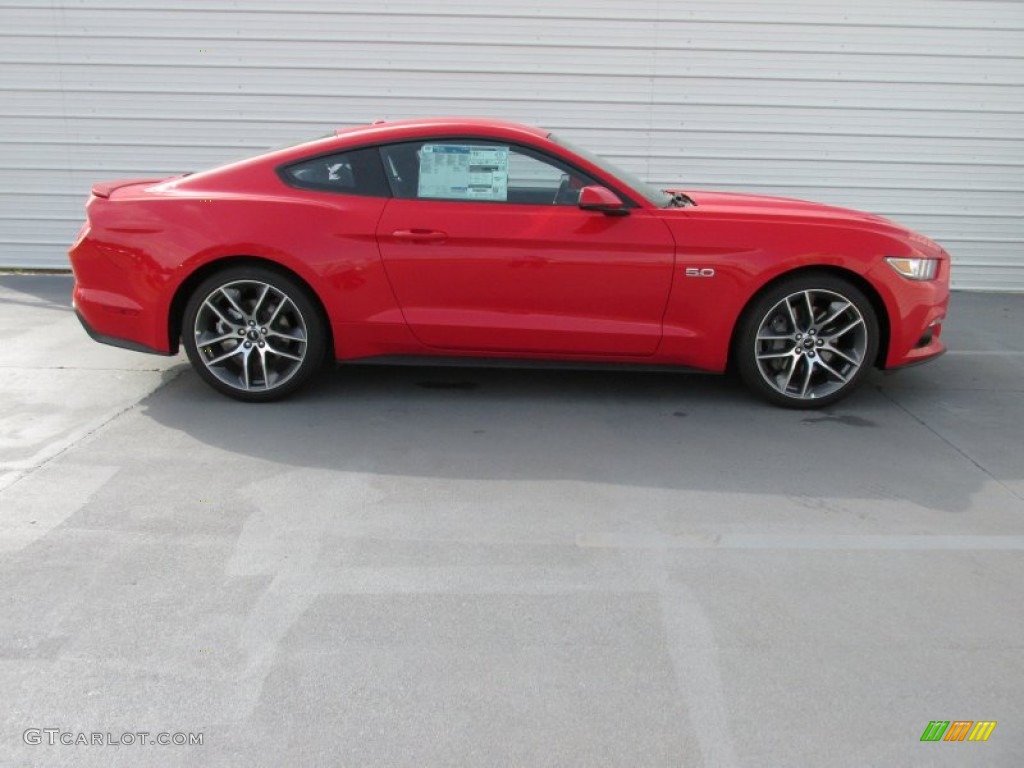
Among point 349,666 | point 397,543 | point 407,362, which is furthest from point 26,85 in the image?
point 349,666

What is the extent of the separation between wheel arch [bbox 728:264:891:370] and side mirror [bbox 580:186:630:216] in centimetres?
85

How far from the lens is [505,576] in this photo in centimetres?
330

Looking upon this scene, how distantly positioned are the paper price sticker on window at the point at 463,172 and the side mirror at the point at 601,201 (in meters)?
0.44

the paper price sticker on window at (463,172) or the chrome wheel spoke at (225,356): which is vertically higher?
the paper price sticker on window at (463,172)

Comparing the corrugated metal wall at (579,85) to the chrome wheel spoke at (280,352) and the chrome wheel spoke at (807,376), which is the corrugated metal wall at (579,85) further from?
the chrome wheel spoke at (280,352)

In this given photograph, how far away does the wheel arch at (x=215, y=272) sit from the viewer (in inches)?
194

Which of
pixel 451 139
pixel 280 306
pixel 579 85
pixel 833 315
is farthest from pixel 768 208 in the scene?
pixel 579 85

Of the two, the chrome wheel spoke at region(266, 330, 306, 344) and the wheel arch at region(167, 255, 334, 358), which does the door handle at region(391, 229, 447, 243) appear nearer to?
the wheel arch at region(167, 255, 334, 358)

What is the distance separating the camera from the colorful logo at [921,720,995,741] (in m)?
2.54

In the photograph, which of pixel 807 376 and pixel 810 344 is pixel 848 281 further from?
pixel 807 376

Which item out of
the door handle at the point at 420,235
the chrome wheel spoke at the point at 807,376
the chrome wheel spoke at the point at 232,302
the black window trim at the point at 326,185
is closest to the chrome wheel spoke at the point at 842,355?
the chrome wheel spoke at the point at 807,376

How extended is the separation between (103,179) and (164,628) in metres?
6.48

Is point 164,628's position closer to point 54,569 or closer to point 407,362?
point 54,569

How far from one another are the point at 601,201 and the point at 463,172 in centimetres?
77
